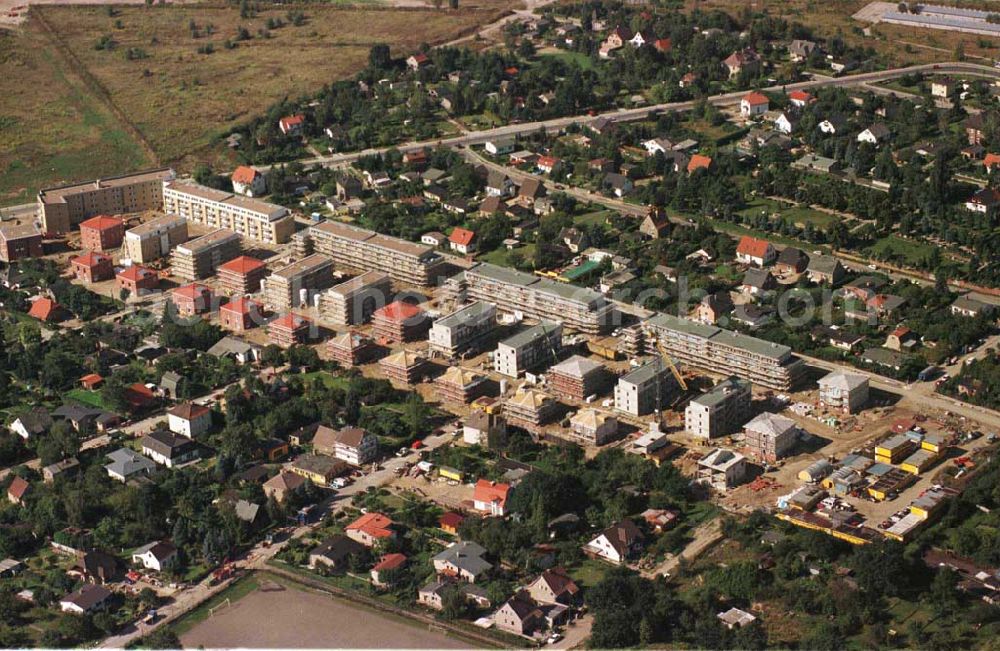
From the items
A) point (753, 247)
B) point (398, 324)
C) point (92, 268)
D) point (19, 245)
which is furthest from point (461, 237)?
point (19, 245)

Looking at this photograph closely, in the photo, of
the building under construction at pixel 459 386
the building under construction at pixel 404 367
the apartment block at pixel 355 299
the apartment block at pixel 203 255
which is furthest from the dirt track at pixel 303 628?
the apartment block at pixel 203 255

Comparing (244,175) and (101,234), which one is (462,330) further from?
(244,175)

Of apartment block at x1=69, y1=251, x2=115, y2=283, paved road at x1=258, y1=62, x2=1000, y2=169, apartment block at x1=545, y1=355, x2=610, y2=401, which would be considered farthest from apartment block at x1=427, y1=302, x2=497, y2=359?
paved road at x1=258, y1=62, x2=1000, y2=169

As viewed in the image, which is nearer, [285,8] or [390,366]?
[390,366]

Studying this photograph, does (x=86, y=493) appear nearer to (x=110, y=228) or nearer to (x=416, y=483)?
(x=416, y=483)

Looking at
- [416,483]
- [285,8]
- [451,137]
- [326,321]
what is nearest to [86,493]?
[416,483]

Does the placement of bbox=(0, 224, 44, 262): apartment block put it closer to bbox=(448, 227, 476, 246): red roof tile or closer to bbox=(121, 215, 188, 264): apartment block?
bbox=(121, 215, 188, 264): apartment block
